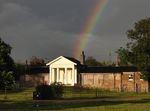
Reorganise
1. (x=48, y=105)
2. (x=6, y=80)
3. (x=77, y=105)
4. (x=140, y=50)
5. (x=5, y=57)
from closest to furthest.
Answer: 1. (x=77, y=105)
2. (x=48, y=105)
3. (x=6, y=80)
4. (x=5, y=57)
5. (x=140, y=50)

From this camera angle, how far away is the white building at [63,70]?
10444cm

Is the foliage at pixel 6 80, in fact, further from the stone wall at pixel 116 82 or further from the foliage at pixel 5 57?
the stone wall at pixel 116 82

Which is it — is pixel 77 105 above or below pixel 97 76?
below

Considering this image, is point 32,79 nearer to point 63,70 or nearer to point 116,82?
point 63,70

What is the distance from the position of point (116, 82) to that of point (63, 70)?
43.5ft

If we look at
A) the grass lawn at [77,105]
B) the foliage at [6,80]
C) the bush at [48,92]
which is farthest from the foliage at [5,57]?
the bush at [48,92]

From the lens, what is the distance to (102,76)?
337 ft

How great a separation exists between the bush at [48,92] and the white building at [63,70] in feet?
127

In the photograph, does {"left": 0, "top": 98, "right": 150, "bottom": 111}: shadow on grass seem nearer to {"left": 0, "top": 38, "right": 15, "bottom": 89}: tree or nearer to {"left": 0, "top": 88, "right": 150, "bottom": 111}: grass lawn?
{"left": 0, "top": 88, "right": 150, "bottom": 111}: grass lawn

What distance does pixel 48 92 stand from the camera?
209ft

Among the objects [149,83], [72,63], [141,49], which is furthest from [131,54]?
[72,63]

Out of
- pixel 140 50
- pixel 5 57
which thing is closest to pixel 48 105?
pixel 5 57

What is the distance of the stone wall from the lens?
100m

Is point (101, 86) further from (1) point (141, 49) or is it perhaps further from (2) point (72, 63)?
(1) point (141, 49)
